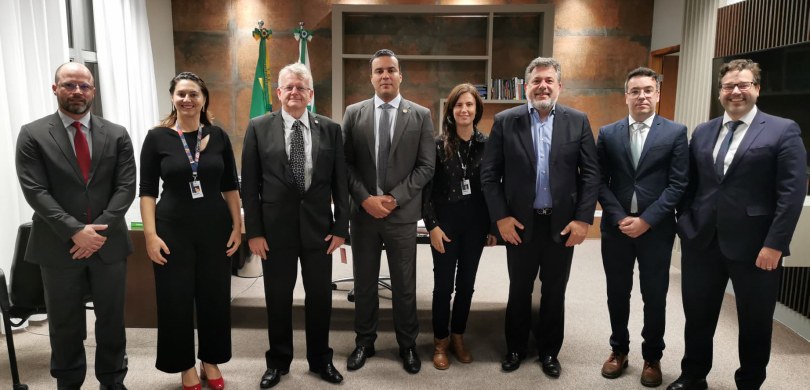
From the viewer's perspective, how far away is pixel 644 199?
8.35 feet

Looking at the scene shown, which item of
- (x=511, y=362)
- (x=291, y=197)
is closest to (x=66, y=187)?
(x=291, y=197)

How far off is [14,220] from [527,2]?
577 cm

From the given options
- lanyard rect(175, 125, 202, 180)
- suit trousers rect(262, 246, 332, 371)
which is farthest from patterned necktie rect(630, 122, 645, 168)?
lanyard rect(175, 125, 202, 180)

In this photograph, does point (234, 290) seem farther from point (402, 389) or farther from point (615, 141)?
point (615, 141)

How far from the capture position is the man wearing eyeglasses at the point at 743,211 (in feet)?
7.32

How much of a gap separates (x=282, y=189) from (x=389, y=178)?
1.85 ft

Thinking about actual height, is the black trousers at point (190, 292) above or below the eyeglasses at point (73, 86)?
below

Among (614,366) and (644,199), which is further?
(614,366)

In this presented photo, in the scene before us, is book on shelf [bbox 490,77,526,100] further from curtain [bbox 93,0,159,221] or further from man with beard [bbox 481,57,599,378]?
curtain [bbox 93,0,159,221]

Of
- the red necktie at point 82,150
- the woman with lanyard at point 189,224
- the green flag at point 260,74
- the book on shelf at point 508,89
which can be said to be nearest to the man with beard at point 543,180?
the woman with lanyard at point 189,224

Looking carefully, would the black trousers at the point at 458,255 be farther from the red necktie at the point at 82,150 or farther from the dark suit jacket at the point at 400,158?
the red necktie at the point at 82,150

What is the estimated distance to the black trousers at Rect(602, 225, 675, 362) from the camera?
2.59 metres

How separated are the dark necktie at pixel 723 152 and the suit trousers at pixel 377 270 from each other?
1.50m

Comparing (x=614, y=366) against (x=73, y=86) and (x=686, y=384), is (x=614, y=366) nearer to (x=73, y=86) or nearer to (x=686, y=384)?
A: (x=686, y=384)
